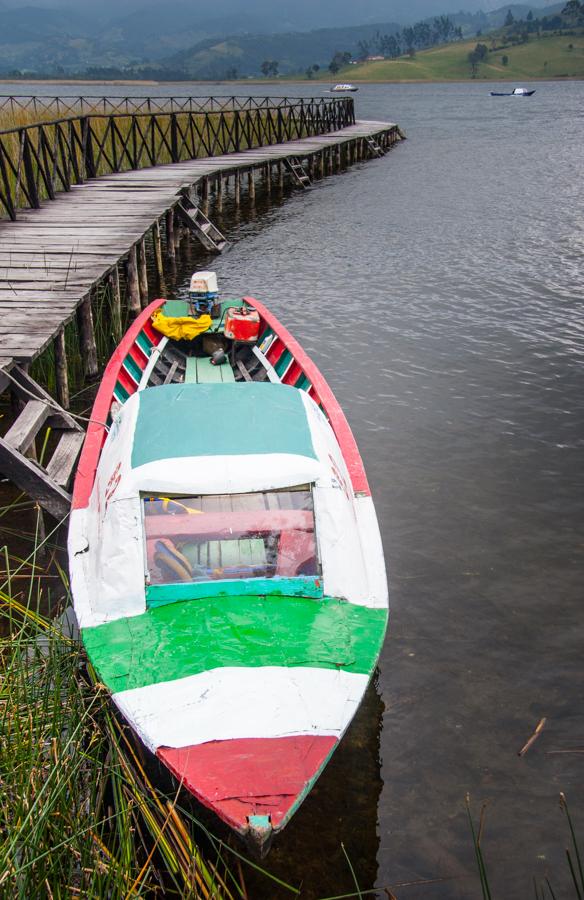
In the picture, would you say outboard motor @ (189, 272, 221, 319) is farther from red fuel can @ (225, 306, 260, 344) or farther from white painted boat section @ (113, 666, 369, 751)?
white painted boat section @ (113, 666, 369, 751)

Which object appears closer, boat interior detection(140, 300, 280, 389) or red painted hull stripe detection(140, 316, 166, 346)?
boat interior detection(140, 300, 280, 389)

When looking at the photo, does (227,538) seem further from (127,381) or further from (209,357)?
(209,357)

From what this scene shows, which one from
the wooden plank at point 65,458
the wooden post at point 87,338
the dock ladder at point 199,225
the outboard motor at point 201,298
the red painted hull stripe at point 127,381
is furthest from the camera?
the dock ladder at point 199,225

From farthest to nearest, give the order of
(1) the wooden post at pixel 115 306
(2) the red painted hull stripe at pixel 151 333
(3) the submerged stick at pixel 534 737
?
(1) the wooden post at pixel 115 306 < (2) the red painted hull stripe at pixel 151 333 < (3) the submerged stick at pixel 534 737

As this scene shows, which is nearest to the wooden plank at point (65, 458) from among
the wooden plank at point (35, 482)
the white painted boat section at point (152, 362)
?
the wooden plank at point (35, 482)

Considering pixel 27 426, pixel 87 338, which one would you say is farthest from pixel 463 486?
pixel 87 338

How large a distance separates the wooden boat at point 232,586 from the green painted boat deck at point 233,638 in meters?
0.01

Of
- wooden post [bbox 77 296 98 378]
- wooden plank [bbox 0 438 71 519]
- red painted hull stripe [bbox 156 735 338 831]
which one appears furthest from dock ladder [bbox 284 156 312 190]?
red painted hull stripe [bbox 156 735 338 831]

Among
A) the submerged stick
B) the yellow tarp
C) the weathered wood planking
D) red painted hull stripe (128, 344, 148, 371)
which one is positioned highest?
the weathered wood planking

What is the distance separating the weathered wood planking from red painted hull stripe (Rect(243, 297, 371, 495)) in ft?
11.0

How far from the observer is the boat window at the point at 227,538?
20.8ft

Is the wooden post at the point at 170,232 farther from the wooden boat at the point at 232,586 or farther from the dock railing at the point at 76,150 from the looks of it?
the wooden boat at the point at 232,586

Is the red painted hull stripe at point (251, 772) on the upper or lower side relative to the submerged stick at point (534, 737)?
upper

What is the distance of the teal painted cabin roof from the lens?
7.00 m
